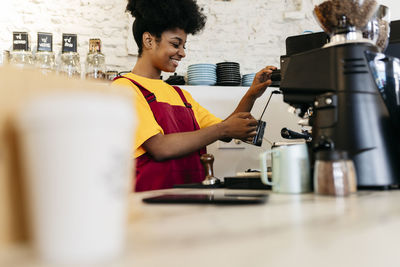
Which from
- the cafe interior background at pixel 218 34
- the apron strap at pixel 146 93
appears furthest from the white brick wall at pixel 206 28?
the apron strap at pixel 146 93

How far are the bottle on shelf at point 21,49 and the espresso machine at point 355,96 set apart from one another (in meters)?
2.27

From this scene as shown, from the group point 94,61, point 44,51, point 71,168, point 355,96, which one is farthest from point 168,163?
point 71,168

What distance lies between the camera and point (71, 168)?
0.94 feet

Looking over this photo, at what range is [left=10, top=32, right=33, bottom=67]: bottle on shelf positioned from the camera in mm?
2732

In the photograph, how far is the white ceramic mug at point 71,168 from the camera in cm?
28

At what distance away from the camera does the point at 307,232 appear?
445mm

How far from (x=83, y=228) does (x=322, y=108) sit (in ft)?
2.78

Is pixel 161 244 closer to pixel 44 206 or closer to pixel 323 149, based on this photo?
pixel 44 206

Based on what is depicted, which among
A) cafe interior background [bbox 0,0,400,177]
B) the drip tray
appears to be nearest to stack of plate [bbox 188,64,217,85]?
cafe interior background [bbox 0,0,400,177]

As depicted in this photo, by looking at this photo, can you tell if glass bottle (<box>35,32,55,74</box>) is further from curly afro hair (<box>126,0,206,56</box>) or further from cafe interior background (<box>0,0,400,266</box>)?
curly afro hair (<box>126,0,206,56</box>)

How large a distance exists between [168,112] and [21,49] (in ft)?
4.53

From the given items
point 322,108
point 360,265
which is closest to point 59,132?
point 360,265

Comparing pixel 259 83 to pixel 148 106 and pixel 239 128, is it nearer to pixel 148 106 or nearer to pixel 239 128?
pixel 239 128

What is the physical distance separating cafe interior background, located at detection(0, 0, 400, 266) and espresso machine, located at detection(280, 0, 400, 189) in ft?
5.65
